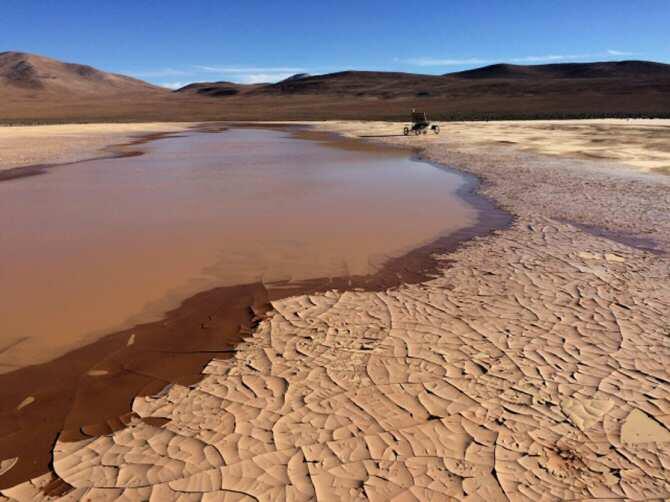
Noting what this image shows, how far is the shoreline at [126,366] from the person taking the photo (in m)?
3.68

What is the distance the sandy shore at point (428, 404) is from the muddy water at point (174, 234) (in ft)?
4.62

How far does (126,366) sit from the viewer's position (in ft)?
15.0

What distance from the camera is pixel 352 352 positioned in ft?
14.9

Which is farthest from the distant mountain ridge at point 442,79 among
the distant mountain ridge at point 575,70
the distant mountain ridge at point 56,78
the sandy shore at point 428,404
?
the sandy shore at point 428,404

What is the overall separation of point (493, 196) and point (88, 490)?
10223 millimetres

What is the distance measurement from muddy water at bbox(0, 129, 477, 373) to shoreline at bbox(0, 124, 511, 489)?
28cm

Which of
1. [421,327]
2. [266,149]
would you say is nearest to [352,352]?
[421,327]

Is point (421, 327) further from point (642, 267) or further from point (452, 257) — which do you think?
point (642, 267)

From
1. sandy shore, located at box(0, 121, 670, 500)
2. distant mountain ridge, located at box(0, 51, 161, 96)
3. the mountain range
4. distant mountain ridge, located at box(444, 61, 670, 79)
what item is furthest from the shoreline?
distant mountain ridge, located at box(0, 51, 161, 96)

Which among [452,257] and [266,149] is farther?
[266,149]

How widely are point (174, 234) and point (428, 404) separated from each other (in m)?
6.26

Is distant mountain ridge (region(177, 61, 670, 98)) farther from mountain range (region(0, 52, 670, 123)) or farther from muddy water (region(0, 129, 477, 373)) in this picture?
muddy water (region(0, 129, 477, 373))

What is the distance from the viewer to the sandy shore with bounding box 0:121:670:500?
10.1ft

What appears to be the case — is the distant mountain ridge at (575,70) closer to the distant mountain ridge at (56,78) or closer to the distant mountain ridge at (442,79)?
the distant mountain ridge at (442,79)
